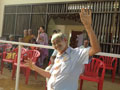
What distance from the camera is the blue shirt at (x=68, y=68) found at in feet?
4.72

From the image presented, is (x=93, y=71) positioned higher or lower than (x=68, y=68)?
lower

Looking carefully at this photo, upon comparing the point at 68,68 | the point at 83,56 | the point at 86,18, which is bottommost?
the point at 68,68

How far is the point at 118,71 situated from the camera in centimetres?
561

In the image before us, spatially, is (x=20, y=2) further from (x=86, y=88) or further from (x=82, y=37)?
(x=86, y=88)

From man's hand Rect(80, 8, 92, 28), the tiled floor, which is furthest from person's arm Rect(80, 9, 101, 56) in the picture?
the tiled floor

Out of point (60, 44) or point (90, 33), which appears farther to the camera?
point (60, 44)

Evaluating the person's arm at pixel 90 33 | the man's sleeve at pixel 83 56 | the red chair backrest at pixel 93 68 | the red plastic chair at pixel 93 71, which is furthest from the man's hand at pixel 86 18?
the red chair backrest at pixel 93 68

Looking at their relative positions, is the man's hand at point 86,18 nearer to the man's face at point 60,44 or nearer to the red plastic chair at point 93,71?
the man's face at point 60,44

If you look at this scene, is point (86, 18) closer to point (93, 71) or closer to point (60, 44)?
point (60, 44)

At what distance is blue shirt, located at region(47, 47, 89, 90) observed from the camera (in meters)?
1.44

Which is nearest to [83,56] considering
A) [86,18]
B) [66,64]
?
[66,64]

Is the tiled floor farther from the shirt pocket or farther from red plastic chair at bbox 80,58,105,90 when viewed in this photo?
the shirt pocket

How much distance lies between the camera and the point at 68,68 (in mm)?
1438

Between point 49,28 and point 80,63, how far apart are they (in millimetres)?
5829
